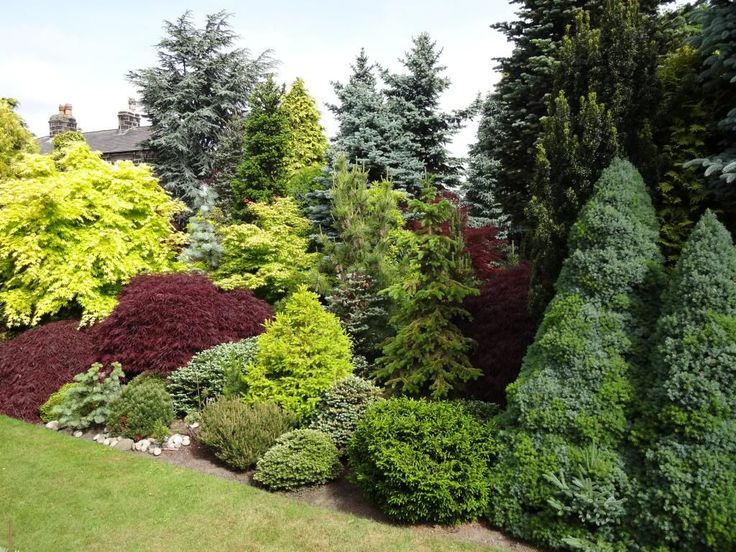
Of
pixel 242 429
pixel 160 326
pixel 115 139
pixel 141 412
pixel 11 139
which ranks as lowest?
pixel 141 412

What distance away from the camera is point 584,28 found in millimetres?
5770

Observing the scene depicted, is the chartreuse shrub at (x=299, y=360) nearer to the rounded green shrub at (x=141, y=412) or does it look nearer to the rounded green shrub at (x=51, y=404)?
the rounded green shrub at (x=141, y=412)

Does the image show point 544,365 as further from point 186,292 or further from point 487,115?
point 487,115

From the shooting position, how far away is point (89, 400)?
767 cm

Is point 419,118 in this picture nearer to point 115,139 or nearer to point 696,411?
point 696,411

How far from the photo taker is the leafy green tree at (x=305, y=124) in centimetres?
2016

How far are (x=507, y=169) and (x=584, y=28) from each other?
523 centimetres

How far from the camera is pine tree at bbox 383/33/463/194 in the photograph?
14.1 meters

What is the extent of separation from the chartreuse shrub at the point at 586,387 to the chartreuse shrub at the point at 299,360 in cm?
285

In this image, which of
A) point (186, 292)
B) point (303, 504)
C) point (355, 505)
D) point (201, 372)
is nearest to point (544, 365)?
point (355, 505)

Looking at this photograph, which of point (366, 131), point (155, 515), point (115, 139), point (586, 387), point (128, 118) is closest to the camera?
point (586, 387)

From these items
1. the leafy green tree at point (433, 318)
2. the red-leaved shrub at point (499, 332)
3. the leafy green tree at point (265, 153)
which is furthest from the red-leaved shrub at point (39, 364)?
the red-leaved shrub at point (499, 332)

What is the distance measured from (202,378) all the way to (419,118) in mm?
10169

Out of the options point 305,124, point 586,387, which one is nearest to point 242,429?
point 586,387
